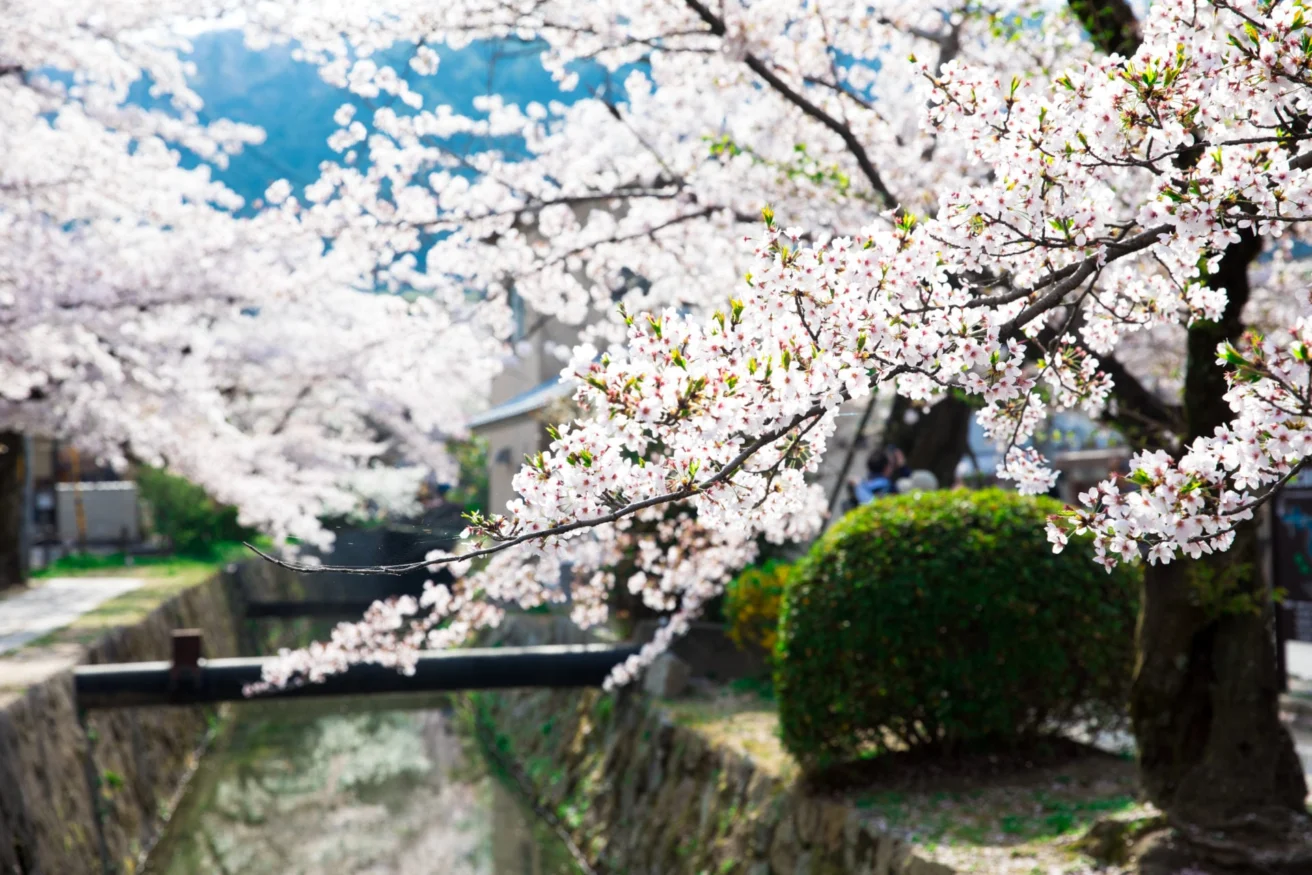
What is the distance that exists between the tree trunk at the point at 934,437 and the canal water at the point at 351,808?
4.57 m

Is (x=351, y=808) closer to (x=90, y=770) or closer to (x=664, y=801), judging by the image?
(x=90, y=770)

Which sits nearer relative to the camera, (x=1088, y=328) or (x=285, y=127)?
(x=1088, y=328)

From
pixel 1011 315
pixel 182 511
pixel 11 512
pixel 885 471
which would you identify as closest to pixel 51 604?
pixel 11 512

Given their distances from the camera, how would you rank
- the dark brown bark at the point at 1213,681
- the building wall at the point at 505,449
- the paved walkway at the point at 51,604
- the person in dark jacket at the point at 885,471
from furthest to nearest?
the building wall at the point at 505,449
the paved walkway at the point at 51,604
the person in dark jacket at the point at 885,471
the dark brown bark at the point at 1213,681

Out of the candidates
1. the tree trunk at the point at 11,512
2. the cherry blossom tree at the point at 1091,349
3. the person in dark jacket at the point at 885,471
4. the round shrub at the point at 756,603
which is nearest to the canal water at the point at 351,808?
the round shrub at the point at 756,603

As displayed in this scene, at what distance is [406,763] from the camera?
47.4ft

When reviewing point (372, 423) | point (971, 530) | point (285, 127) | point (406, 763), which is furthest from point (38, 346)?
point (285, 127)

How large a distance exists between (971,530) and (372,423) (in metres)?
27.5

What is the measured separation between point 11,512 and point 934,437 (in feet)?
42.0

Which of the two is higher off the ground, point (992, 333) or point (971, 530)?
point (992, 333)

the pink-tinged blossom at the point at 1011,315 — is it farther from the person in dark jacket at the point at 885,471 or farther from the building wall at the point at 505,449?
the building wall at the point at 505,449

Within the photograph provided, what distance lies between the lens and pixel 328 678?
9.66 meters

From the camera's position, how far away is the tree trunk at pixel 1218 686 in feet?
16.5

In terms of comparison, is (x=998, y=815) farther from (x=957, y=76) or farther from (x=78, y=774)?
(x=78, y=774)
